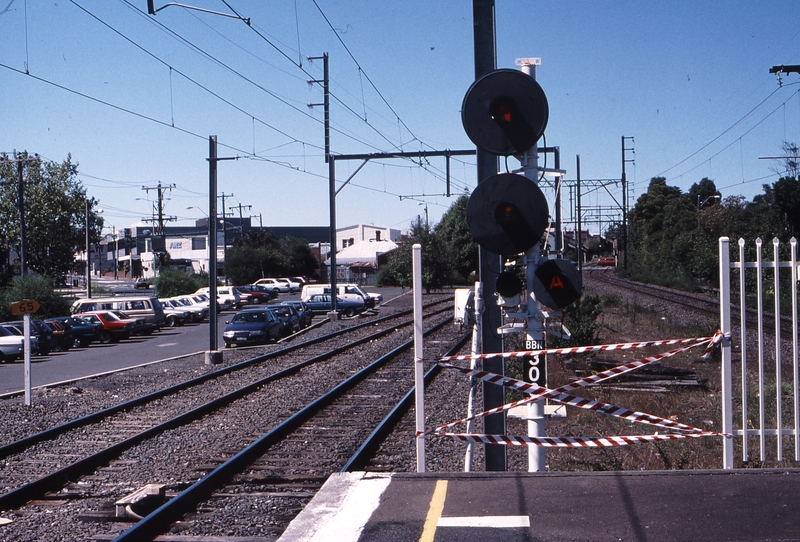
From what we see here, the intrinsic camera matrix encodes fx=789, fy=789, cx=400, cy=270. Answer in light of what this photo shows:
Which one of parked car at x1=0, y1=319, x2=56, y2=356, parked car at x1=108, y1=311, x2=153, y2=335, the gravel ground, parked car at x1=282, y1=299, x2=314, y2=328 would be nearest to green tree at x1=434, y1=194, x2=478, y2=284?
parked car at x1=282, y1=299, x2=314, y2=328

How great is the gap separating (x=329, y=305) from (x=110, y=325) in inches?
596

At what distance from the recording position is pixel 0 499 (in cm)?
773

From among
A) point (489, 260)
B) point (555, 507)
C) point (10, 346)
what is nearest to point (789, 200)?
point (10, 346)

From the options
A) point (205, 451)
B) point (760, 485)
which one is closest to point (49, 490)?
point (205, 451)

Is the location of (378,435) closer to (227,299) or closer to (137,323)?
(137,323)

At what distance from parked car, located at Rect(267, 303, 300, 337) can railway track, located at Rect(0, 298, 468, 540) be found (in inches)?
637

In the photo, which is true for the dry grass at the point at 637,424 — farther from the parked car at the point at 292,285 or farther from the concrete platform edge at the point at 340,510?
the parked car at the point at 292,285

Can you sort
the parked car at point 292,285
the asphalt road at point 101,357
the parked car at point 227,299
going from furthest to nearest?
1. the parked car at point 292,285
2. the parked car at point 227,299
3. the asphalt road at point 101,357

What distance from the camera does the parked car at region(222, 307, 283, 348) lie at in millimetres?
29766

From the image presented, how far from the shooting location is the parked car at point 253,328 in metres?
29.8

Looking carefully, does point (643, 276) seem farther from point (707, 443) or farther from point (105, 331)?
point (707, 443)

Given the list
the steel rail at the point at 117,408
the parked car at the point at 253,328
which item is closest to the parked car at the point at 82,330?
the parked car at the point at 253,328

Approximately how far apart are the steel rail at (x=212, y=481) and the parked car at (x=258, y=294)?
50.2 metres

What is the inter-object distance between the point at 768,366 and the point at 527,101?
10734 millimetres
